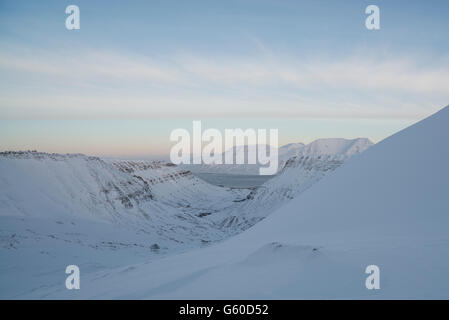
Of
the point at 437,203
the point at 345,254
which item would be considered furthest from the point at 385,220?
the point at 345,254

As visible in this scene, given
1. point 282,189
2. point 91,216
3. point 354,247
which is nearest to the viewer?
point 354,247

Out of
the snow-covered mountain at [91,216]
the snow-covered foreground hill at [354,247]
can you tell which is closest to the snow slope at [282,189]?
the snow-covered mountain at [91,216]

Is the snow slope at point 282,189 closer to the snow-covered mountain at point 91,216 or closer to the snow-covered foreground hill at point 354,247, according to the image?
the snow-covered mountain at point 91,216

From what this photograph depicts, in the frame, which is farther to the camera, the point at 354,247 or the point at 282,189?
the point at 282,189

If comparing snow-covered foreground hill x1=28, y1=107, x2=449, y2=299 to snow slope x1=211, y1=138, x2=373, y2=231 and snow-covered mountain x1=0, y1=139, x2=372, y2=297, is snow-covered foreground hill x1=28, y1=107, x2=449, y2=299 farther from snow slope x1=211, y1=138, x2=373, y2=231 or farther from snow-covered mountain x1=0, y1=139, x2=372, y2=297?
snow slope x1=211, y1=138, x2=373, y2=231

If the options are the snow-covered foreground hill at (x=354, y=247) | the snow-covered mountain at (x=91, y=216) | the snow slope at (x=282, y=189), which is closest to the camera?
the snow-covered foreground hill at (x=354, y=247)

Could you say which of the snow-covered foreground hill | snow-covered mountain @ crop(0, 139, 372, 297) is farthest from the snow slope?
the snow-covered foreground hill

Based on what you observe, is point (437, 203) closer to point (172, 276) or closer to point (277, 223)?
point (277, 223)

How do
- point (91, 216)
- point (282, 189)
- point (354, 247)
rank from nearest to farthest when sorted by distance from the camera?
point (354, 247) → point (91, 216) → point (282, 189)
